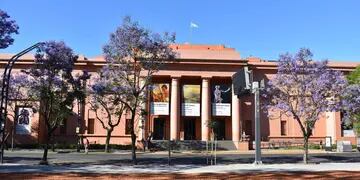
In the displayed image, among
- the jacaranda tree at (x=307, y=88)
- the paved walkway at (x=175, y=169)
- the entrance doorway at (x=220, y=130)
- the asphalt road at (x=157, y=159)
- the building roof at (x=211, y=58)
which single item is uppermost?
the building roof at (x=211, y=58)

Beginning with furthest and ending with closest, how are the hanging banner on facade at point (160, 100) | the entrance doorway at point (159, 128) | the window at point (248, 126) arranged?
1. the window at point (248, 126)
2. the entrance doorway at point (159, 128)
3. the hanging banner on facade at point (160, 100)

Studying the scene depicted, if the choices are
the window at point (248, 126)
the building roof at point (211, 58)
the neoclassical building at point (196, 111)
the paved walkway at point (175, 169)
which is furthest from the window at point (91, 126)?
the paved walkway at point (175, 169)

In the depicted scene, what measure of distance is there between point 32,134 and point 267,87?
32.9 m

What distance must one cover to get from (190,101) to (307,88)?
29.5 meters

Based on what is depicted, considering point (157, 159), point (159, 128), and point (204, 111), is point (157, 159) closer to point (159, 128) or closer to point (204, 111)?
point (204, 111)

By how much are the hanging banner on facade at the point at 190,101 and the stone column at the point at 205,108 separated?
3.65ft

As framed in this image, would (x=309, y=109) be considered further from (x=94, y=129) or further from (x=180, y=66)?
(x=94, y=129)

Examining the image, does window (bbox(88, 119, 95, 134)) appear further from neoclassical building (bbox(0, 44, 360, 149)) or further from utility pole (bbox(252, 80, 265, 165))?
utility pole (bbox(252, 80, 265, 165))

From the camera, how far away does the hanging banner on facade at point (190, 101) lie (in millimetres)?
60594

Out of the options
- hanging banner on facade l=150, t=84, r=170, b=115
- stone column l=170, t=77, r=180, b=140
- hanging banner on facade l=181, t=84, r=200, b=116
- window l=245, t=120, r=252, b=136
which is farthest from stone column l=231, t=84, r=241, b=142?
hanging banner on facade l=150, t=84, r=170, b=115

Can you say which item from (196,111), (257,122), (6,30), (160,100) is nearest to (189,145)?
(196,111)

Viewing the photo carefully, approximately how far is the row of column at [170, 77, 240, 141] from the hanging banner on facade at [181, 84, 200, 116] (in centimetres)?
99

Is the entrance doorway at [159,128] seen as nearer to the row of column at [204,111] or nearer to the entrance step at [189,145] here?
the row of column at [204,111]

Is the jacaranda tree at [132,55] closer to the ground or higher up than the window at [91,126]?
higher up
